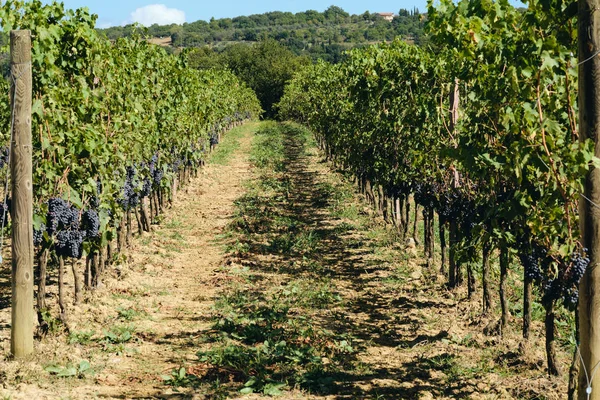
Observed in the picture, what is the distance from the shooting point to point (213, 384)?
675 cm

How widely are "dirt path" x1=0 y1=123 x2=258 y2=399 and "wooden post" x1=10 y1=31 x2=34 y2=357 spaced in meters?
0.53

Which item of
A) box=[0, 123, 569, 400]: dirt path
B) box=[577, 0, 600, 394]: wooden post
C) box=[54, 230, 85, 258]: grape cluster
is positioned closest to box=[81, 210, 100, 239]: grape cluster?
box=[54, 230, 85, 258]: grape cluster

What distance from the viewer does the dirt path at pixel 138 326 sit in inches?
259

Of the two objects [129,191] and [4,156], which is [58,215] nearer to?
[129,191]

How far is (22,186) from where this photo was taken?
274 inches

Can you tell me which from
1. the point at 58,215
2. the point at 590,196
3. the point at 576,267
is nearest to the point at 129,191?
the point at 58,215

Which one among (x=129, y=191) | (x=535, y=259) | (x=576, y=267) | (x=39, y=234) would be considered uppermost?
(x=129, y=191)

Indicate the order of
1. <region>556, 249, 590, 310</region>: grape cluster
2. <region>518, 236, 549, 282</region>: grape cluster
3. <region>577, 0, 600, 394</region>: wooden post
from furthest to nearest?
<region>518, 236, 549, 282</region>: grape cluster
<region>556, 249, 590, 310</region>: grape cluster
<region>577, 0, 600, 394</region>: wooden post

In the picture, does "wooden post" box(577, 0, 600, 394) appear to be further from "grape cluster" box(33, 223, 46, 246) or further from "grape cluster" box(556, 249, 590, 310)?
"grape cluster" box(33, 223, 46, 246)

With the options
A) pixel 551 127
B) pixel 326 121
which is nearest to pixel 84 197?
pixel 551 127

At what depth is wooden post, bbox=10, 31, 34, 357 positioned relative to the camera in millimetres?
6910

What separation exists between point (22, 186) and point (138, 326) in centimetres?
255

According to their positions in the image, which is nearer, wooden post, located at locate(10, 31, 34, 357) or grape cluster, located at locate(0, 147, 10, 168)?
wooden post, located at locate(10, 31, 34, 357)

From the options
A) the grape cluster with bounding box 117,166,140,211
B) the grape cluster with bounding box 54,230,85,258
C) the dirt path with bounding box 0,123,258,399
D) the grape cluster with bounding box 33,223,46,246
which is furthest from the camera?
the grape cluster with bounding box 117,166,140,211
